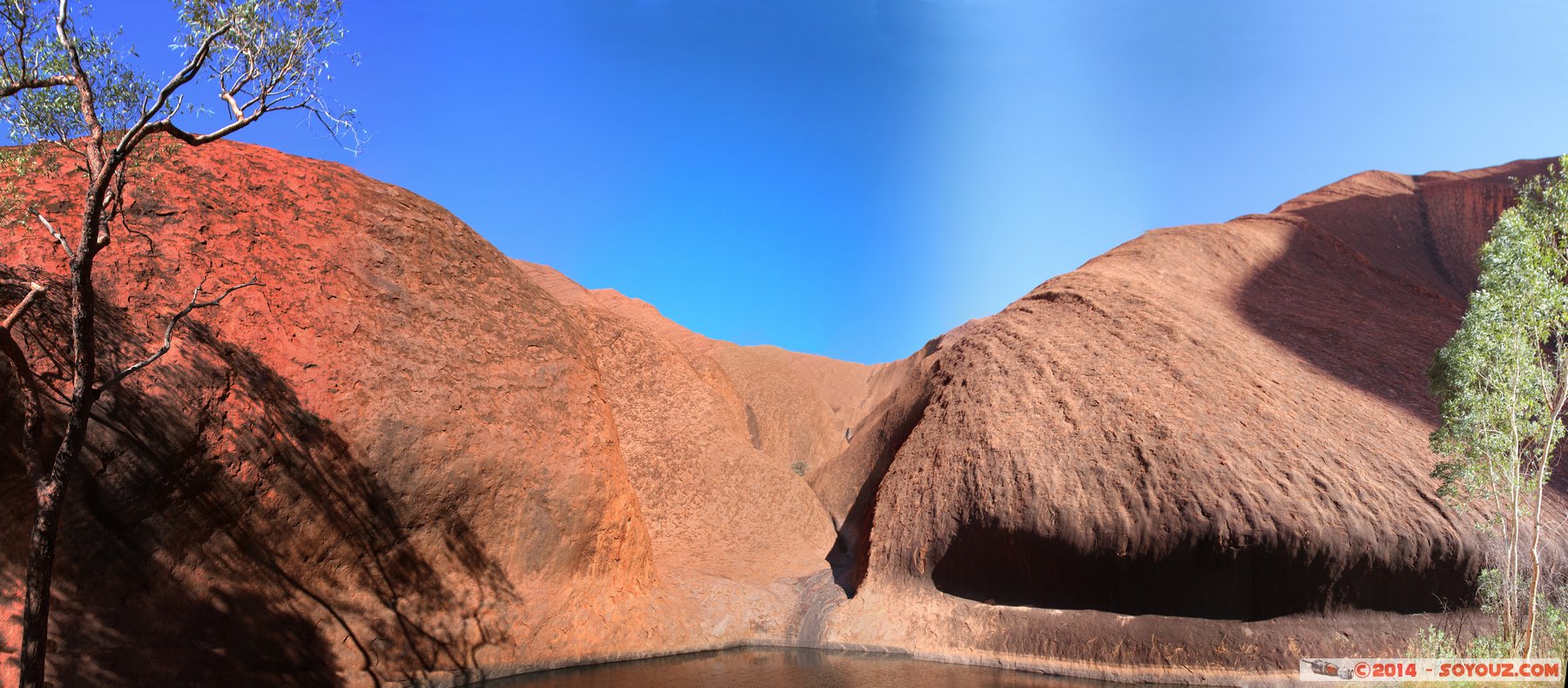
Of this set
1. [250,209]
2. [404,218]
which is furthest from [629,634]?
[250,209]

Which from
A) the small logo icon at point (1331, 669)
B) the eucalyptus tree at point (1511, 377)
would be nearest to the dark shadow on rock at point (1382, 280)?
the eucalyptus tree at point (1511, 377)

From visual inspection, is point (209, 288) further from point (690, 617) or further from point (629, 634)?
point (690, 617)

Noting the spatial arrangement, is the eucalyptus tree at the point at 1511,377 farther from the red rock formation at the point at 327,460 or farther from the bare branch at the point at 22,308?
the bare branch at the point at 22,308

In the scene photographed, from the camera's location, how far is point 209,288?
49.3ft

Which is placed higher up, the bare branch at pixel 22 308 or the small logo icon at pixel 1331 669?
the bare branch at pixel 22 308

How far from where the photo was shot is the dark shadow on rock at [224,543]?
11984 mm

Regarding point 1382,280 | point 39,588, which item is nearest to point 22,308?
point 39,588

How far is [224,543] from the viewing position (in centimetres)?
1386

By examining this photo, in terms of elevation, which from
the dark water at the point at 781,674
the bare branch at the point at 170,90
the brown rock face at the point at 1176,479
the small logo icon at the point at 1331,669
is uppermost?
the bare branch at the point at 170,90

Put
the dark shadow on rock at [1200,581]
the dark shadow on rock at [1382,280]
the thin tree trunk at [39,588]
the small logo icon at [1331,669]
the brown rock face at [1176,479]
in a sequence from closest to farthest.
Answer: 1. the thin tree trunk at [39,588]
2. the small logo icon at [1331,669]
3. the dark shadow on rock at [1200,581]
4. the brown rock face at [1176,479]
5. the dark shadow on rock at [1382,280]

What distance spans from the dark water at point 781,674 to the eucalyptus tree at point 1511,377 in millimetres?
8050

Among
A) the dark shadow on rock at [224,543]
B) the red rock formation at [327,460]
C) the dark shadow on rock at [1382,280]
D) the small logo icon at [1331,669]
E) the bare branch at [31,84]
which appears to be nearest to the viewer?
the bare branch at [31,84]

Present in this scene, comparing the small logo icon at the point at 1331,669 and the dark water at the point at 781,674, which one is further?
the small logo icon at the point at 1331,669

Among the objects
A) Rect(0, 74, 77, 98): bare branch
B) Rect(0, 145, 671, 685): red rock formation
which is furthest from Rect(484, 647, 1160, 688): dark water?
Rect(0, 74, 77, 98): bare branch
